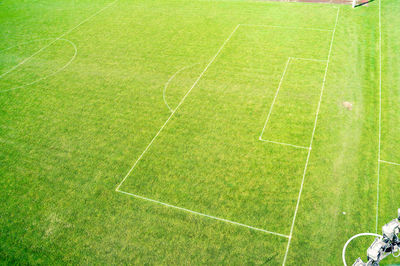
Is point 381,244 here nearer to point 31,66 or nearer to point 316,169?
point 316,169

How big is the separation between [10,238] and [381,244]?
11808mm

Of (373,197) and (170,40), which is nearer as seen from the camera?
(373,197)

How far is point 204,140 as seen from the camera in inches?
567

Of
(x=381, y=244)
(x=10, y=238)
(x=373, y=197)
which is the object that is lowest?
(x=10, y=238)

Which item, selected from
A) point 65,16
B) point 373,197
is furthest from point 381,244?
point 65,16

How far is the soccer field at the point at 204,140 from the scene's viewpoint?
10.7 meters

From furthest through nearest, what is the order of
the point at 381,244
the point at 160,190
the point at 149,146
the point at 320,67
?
1. the point at 320,67
2. the point at 149,146
3. the point at 160,190
4. the point at 381,244

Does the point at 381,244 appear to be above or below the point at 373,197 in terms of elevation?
above

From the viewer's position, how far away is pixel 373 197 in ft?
37.7

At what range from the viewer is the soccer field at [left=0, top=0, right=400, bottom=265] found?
35.2 ft

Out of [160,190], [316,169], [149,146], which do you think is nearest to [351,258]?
[316,169]

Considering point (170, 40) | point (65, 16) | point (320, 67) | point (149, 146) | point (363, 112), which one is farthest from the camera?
point (65, 16)

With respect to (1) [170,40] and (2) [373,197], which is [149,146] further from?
(1) [170,40]

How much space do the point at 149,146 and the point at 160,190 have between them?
2.71m
